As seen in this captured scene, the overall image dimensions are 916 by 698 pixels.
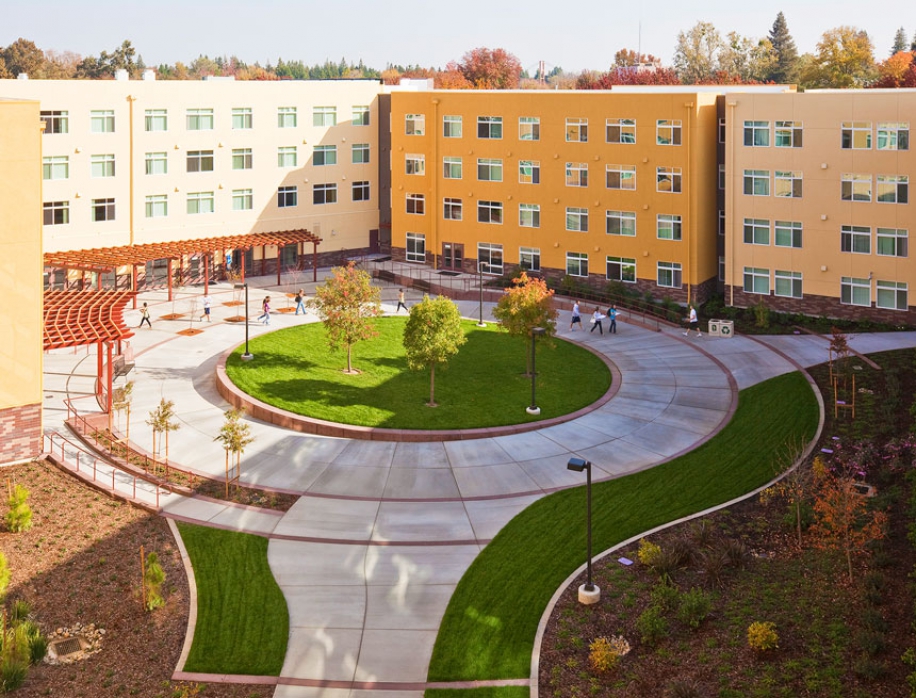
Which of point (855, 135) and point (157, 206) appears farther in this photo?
point (157, 206)

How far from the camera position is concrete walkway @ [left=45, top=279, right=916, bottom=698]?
24.5 metres

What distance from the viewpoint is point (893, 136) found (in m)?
51.3

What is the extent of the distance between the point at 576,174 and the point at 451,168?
8.99 m

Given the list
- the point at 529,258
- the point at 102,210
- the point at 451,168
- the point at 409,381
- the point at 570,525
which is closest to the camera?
the point at 570,525

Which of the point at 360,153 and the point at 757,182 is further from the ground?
the point at 360,153

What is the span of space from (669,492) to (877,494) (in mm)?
5871

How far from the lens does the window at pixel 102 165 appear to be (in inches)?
2311

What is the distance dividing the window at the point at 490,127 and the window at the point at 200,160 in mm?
15977

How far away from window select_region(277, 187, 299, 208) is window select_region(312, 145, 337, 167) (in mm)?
2285

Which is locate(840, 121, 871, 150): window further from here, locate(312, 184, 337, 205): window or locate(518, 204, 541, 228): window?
locate(312, 184, 337, 205): window

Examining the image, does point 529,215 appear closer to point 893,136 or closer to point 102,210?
point 893,136

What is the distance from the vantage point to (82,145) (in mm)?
58062

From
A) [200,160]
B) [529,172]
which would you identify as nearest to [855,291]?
[529,172]

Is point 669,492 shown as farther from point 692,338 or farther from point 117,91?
point 117,91
